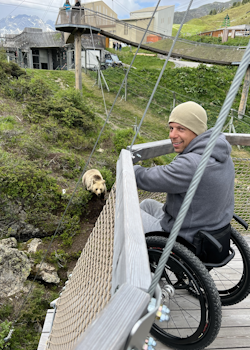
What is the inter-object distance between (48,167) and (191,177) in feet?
15.3

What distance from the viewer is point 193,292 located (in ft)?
4.30

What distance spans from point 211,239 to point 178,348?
2.21 ft

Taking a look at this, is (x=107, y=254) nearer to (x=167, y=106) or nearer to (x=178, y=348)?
(x=178, y=348)

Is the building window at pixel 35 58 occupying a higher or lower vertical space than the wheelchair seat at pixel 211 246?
higher

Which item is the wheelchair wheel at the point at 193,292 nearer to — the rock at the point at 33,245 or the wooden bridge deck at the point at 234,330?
the wooden bridge deck at the point at 234,330

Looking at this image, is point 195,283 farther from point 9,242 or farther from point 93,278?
point 9,242

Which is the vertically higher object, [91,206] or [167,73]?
[167,73]

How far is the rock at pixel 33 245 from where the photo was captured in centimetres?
409

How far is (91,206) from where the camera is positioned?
17.5ft

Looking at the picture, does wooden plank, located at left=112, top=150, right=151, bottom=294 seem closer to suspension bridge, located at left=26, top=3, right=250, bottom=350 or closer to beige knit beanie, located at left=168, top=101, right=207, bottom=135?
suspension bridge, located at left=26, top=3, right=250, bottom=350

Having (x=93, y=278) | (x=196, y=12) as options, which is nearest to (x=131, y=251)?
(x=93, y=278)

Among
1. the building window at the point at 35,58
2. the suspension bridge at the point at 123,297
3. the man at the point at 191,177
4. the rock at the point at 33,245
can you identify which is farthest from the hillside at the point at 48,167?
the building window at the point at 35,58

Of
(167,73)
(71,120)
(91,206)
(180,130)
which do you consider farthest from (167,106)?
(180,130)

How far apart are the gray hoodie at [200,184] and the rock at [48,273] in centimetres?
307
